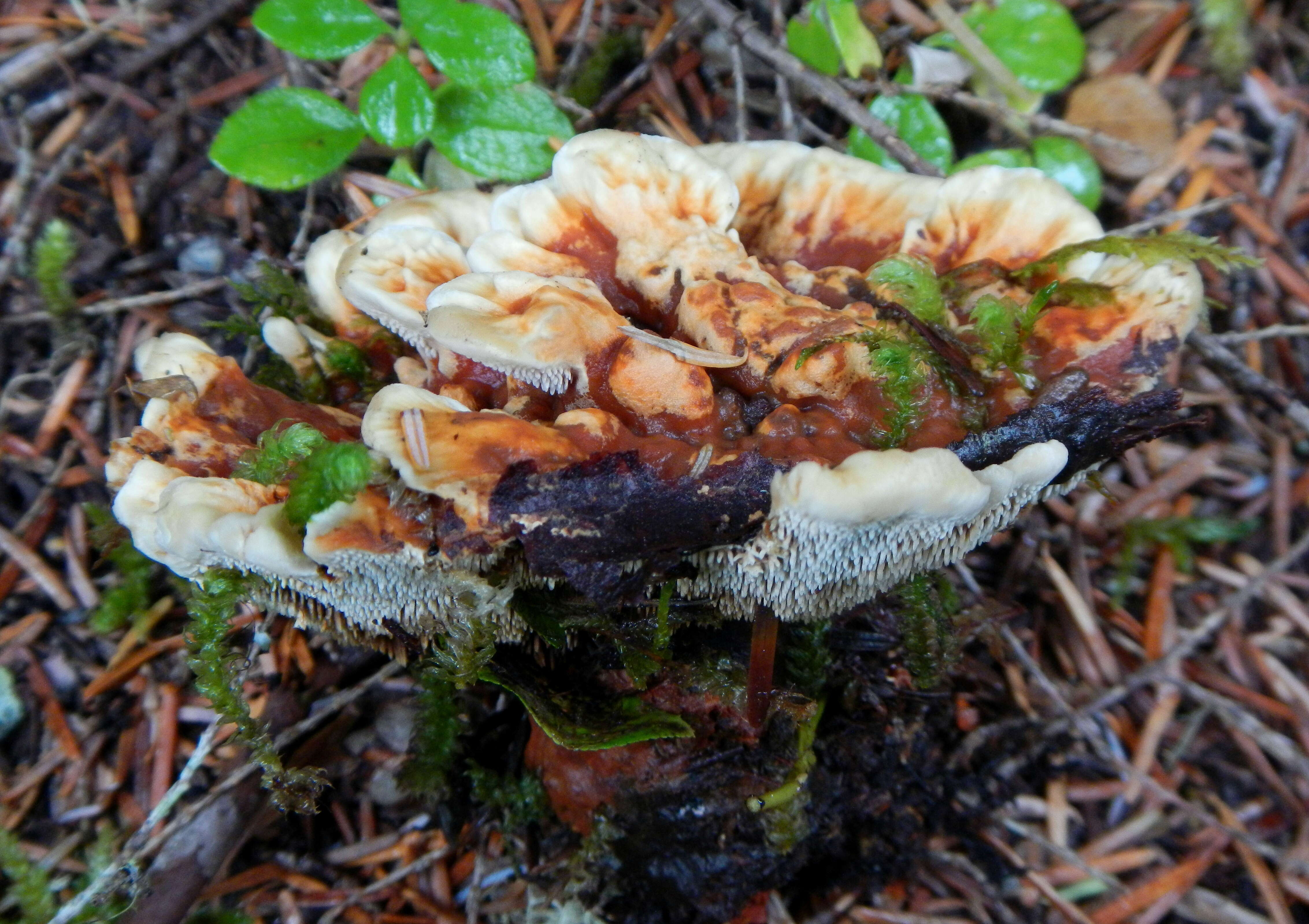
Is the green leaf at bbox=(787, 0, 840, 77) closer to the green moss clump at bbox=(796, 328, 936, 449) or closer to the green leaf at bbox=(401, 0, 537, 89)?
the green leaf at bbox=(401, 0, 537, 89)

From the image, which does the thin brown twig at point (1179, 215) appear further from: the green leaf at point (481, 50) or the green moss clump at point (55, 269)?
the green moss clump at point (55, 269)

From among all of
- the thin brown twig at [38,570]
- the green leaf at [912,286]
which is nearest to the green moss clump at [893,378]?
the green leaf at [912,286]

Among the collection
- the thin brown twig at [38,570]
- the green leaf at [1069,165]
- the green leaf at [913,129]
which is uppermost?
the green leaf at [913,129]

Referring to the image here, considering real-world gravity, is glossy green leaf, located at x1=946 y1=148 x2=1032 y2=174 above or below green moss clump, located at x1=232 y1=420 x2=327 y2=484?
above

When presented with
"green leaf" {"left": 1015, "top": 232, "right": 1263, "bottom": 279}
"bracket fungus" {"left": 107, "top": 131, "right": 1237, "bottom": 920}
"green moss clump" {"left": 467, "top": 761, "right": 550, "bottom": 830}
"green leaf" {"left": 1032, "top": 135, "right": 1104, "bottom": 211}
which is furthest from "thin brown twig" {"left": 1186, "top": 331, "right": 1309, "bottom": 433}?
"green moss clump" {"left": 467, "top": 761, "right": 550, "bottom": 830}

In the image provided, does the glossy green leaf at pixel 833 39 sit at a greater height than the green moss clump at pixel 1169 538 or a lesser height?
greater

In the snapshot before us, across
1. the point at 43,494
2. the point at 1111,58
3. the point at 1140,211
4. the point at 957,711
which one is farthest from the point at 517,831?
the point at 1111,58

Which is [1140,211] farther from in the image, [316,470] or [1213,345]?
[316,470]
